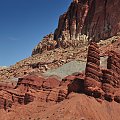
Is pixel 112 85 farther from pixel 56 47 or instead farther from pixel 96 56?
pixel 56 47

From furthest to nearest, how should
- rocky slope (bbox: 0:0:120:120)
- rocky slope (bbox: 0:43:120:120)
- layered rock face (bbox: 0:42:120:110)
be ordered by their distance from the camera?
layered rock face (bbox: 0:42:120:110)
rocky slope (bbox: 0:0:120:120)
rocky slope (bbox: 0:43:120:120)

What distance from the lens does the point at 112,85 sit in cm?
6138

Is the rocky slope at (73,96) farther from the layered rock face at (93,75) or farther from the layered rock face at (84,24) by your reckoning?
the layered rock face at (84,24)

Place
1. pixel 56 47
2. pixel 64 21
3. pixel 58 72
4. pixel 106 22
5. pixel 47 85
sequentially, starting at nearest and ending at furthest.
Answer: pixel 47 85
pixel 58 72
pixel 106 22
pixel 56 47
pixel 64 21

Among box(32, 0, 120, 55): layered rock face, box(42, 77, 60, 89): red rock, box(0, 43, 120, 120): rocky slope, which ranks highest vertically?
box(32, 0, 120, 55): layered rock face

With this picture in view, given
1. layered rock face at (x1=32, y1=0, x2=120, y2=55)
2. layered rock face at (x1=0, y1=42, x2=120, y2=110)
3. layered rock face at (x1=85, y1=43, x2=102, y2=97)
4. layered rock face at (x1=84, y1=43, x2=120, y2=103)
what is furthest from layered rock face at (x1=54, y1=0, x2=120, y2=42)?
layered rock face at (x1=85, y1=43, x2=102, y2=97)

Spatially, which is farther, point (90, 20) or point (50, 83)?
point (90, 20)

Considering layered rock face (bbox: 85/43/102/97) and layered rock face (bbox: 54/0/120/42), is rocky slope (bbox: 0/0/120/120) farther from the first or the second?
layered rock face (bbox: 54/0/120/42)

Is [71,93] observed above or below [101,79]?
below

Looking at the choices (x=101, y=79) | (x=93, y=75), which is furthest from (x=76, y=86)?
(x=101, y=79)

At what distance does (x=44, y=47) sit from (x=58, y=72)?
60810 millimetres

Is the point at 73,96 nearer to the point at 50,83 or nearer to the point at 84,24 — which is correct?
the point at 50,83

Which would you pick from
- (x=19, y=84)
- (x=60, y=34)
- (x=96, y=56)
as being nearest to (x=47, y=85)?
(x=19, y=84)

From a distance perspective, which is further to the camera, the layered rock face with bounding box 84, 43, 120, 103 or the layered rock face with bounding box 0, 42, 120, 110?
the layered rock face with bounding box 0, 42, 120, 110
